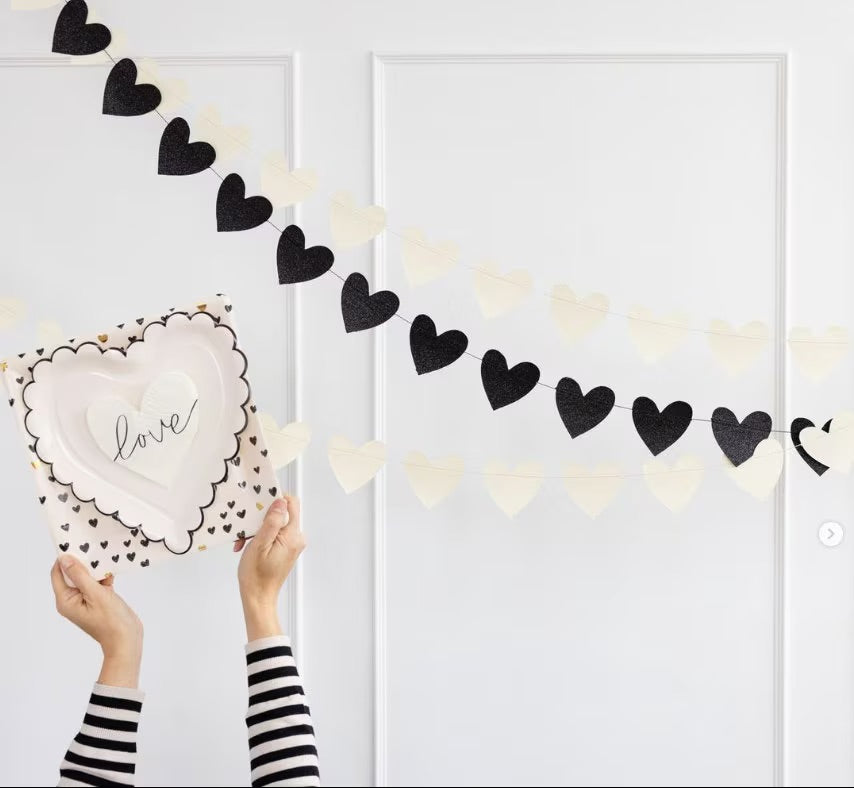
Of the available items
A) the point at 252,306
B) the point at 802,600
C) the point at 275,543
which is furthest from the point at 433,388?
the point at 802,600

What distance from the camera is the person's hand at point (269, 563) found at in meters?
0.81

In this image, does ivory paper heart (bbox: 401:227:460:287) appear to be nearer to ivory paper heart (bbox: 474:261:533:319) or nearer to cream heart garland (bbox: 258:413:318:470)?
ivory paper heart (bbox: 474:261:533:319)

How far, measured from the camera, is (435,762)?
1228 mm

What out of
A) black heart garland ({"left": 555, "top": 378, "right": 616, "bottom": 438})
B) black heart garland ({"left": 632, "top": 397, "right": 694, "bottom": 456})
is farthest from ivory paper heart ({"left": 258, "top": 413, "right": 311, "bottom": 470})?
black heart garland ({"left": 632, "top": 397, "right": 694, "bottom": 456})

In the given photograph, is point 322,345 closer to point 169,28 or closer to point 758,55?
point 169,28

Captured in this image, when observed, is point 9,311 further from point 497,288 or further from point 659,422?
point 659,422

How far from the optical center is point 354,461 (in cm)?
107

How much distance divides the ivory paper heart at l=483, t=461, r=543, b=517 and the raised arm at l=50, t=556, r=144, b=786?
1.80 ft

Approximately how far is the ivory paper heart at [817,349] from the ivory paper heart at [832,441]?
0.08 m

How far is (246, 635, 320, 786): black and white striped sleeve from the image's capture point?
2.36ft

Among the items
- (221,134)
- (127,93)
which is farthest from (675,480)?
(127,93)

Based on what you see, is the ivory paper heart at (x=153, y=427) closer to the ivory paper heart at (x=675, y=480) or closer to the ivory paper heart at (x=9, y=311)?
the ivory paper heart at (x=9, y=311)

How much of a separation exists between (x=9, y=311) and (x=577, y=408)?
896 mm

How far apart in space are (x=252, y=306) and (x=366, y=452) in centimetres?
35
